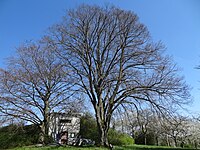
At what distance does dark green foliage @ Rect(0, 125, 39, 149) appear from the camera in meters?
21.4

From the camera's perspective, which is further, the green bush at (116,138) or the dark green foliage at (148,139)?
the dark green foliage at (148,139)

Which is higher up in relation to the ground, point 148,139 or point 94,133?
point 94,133

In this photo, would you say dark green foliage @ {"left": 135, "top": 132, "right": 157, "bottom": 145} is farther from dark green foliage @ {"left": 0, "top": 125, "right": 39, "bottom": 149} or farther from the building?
dark green foliage @ {"left": 0, "top": 125, "right": 39, "bottom": 149}

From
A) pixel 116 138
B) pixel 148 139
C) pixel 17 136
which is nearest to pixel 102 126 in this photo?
pixel 17 136

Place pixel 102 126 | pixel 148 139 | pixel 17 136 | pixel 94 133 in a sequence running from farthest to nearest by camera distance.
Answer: pixel 148 139 → pixel 94 133 → pixel 17 136 → pixel 102 126

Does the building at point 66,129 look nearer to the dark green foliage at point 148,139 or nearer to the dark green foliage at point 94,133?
the dark green foliage at point 94,133

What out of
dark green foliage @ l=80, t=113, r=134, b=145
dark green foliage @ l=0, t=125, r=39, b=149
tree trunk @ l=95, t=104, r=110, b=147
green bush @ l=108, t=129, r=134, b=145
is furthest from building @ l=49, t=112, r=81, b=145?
tree trunk @ l=95, t=104, r=110, b=147

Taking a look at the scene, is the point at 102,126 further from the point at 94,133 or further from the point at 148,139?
the point at 148,139

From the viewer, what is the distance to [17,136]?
2283 centimetres

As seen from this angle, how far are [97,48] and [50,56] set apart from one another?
590cm

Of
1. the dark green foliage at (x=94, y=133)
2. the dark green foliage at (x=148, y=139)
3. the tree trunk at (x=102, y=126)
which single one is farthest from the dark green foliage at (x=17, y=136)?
the dark green foliage at (x=148, y=139)

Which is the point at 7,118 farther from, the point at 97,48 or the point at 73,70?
the point at 97,48

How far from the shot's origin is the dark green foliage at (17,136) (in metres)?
21.4

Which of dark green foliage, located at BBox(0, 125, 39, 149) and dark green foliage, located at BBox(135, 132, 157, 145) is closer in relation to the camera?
dark green foliage, located at BBox(0, 125, 39, 149)
